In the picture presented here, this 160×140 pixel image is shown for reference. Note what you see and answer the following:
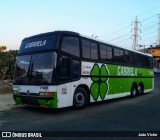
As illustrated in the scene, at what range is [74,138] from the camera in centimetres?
679

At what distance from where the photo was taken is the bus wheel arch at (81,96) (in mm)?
11298

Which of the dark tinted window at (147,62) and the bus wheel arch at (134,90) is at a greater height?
the dark tinted window at (147,62)

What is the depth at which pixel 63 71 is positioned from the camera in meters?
10.5

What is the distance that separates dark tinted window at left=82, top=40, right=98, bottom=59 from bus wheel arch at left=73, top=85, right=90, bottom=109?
152cm

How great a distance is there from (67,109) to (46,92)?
2048mm

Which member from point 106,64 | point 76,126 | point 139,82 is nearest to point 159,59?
point 139,82

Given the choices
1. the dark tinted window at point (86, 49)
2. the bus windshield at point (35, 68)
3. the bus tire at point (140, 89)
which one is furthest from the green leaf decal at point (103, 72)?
the bus tire at point (140, 89)

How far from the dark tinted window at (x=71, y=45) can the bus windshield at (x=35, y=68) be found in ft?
2.45

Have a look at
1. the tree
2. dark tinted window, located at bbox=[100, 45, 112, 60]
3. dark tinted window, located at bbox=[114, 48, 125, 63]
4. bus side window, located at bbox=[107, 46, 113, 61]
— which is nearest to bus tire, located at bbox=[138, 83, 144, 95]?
dark tinted window, located at bbox=[114, 48, 125, 63]

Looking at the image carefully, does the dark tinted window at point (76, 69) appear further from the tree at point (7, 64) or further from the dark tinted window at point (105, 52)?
the tree at point (7, 64)

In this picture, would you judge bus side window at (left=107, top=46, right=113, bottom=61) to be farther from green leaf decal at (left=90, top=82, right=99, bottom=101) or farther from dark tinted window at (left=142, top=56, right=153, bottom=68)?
Answer: dark tinted window at (left=142, top=56, right=153, bottom=68)

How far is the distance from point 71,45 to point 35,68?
1.85 metres

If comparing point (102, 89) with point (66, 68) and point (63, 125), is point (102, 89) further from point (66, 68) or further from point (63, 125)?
point (63, 125)

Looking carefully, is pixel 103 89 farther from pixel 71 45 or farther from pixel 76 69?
pixel 71 45
